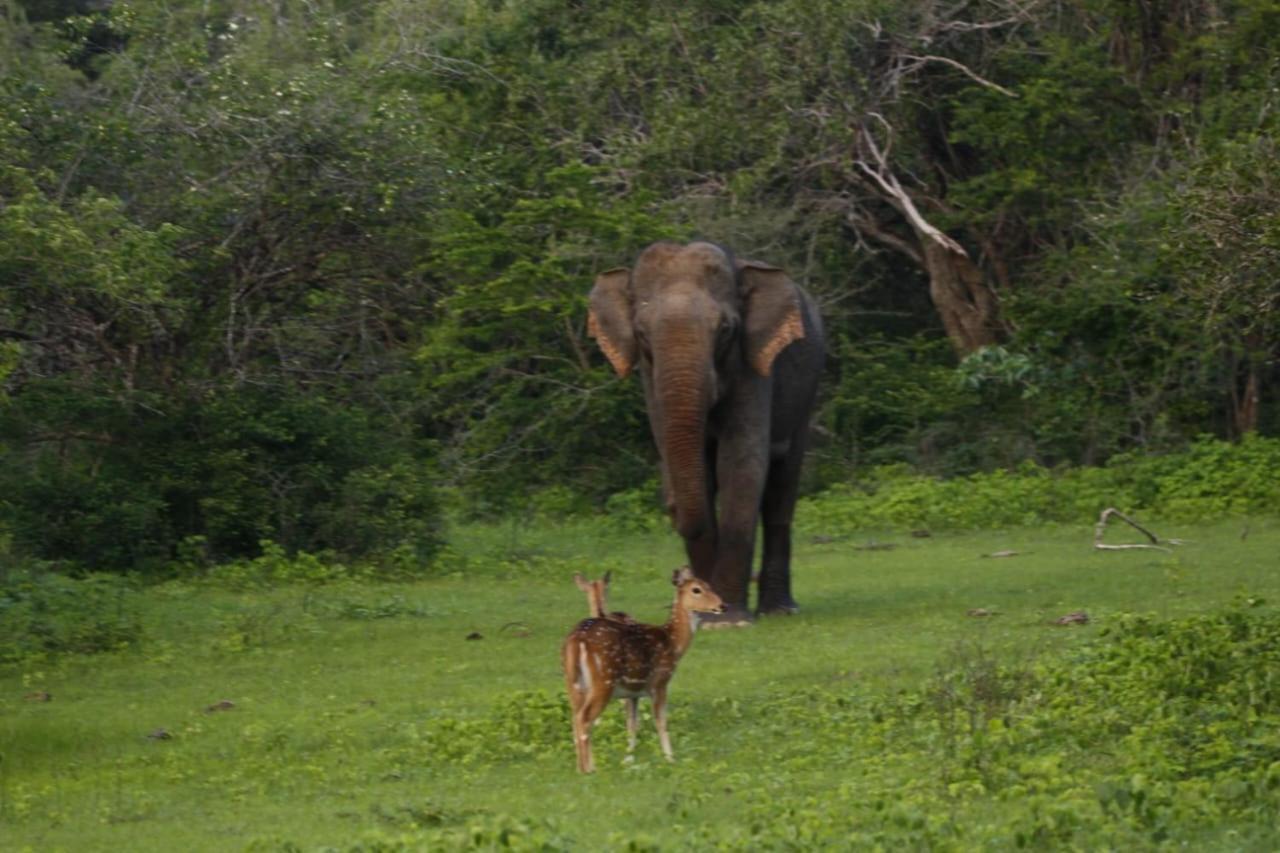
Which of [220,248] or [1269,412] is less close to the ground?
[220,248]

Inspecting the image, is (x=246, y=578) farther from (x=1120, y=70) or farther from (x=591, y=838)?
(x=1120, y=70)

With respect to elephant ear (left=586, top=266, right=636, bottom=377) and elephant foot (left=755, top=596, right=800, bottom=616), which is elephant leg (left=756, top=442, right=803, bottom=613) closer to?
elephant foot (left=755, top=596, right=800, bottom=616)

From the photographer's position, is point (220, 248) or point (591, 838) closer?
point (591, 838)

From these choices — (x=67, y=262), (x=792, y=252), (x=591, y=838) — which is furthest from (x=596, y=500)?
(x=591, y=838)

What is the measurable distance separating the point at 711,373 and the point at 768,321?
91 centimetres

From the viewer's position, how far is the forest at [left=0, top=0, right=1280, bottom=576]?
67.5 feet

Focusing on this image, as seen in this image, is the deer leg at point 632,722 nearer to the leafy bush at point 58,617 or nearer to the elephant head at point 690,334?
the elephant head at point 690,334

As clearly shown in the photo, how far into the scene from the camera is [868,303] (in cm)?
3291

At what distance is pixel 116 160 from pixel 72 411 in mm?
2354

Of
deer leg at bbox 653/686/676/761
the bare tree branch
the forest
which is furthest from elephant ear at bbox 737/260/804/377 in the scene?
the bare tree branch

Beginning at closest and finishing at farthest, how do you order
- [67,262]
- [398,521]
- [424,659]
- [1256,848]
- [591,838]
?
[1256,848] → [591,838] → [424,659] → [67,262] → [398,521]

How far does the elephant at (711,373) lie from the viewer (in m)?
15.9

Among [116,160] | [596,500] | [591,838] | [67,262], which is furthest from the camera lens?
[596,500]

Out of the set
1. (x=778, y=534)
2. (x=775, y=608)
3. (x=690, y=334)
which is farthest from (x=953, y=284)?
(x=690, y=334)
